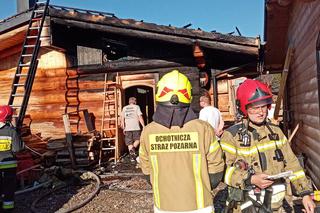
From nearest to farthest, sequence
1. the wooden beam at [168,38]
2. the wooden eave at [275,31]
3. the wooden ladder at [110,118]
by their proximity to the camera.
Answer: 1. the wooden eave at [275,31]
2. the wooden beam at [168,38]
3. the wooden ladder at [110,118]

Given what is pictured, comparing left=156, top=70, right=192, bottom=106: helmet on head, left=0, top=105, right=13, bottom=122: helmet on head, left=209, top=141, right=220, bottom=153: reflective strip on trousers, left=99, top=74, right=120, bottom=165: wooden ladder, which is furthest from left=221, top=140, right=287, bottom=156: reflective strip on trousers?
left=99, top=74, right=120, bottom=165: wooden ladder

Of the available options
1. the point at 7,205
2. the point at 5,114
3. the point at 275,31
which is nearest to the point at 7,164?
the point at 7,205

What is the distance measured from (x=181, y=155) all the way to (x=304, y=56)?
4.83m

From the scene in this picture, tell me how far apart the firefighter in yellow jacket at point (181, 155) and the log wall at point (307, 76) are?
320 centimetres

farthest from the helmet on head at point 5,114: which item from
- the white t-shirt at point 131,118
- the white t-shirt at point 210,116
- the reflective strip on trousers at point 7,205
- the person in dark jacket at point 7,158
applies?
the white t-shirt at point 131,118

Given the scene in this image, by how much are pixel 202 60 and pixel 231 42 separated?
3.68 feet

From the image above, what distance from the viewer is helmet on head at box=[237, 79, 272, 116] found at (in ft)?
9.05

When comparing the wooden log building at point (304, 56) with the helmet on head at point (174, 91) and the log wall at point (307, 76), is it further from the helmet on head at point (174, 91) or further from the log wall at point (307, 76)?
the helmet on head at point (174, 91)

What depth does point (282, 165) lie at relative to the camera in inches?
108

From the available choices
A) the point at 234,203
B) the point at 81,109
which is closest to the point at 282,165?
the point at 234,203

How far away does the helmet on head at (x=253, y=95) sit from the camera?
2.76 m

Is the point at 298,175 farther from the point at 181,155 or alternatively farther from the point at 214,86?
the point at 214,86

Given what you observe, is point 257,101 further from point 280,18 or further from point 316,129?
point 280,18

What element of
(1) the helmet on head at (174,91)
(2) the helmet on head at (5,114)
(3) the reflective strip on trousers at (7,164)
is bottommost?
(3) the reflective strip on trousers at (7,164)
